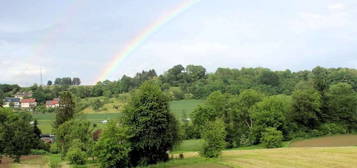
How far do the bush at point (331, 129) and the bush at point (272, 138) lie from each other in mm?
14403

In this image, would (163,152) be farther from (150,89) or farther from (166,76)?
(166,76)

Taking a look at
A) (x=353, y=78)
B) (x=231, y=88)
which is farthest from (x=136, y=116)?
(x=353, y=78)

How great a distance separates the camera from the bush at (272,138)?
50562mm

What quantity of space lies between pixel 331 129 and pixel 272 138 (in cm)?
1763

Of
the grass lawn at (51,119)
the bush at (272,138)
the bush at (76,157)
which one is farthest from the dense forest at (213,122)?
the grass lawn at (51,119)

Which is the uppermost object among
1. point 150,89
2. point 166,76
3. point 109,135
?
point 166,76

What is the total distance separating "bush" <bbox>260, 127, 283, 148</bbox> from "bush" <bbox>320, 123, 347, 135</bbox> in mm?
14403

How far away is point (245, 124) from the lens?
195 feet

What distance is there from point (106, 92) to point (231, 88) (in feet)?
188

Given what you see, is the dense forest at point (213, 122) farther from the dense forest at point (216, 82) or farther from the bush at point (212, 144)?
the dense forest at point (216, 82)

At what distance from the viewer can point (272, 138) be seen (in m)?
50.6

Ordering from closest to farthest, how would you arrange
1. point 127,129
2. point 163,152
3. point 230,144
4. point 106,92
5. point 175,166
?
point 175,166
point 127,129
point 163,152
point 230,144
point 106,92

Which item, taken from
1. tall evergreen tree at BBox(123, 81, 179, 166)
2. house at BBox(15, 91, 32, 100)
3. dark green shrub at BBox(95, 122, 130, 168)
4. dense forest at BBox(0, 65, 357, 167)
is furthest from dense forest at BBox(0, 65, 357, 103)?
dark green shrub at BBox(95, 122, 130, 168)

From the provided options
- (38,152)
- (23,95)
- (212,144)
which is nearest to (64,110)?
(38,152)
